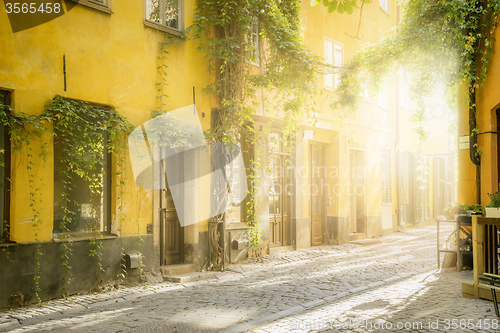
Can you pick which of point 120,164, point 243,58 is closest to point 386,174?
point 243,58

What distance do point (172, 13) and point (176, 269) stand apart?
5.16 meters

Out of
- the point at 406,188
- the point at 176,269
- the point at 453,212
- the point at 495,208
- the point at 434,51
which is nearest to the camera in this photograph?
the point at 495,208

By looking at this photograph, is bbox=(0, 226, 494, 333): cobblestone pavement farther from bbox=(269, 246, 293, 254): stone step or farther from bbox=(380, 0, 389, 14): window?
bbox=(380, 0, 389, 14): window

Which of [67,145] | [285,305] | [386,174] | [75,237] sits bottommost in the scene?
[285,305]

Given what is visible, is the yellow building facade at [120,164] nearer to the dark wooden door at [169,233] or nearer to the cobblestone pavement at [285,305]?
the dark wooden door at [169,233]

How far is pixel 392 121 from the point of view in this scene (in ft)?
62.5

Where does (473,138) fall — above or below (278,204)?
above

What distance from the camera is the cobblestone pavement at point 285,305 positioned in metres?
5.84

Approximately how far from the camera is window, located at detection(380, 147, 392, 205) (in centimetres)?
1834

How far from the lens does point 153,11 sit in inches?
376

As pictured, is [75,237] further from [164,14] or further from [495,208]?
[495,208]

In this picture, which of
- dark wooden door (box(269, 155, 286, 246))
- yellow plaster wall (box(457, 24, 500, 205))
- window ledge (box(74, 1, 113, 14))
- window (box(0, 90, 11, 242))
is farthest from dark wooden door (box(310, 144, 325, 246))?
window (box(0, 90, 11, 242))

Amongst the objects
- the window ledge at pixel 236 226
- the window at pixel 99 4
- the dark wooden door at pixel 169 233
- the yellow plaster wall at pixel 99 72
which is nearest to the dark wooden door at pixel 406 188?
the window ledge at pixel 236 226

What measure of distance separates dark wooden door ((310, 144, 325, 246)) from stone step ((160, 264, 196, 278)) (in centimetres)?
561
